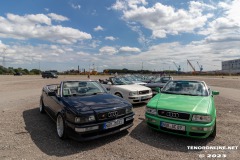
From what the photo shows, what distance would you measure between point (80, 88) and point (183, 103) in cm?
307

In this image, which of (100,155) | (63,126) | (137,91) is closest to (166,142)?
(100,155)

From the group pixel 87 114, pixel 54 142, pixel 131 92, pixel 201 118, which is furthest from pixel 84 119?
pixel 131 92

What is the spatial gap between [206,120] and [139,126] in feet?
6.68

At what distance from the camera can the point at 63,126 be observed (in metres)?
4.15

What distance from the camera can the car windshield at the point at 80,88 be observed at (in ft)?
16.4

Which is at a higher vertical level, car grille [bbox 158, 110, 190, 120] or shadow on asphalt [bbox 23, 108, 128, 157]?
car grille [bbox 158, 110, 190, 120]

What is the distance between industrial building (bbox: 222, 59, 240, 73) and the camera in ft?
404

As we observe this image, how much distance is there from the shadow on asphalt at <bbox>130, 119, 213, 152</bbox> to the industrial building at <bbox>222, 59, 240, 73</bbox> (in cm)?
13847

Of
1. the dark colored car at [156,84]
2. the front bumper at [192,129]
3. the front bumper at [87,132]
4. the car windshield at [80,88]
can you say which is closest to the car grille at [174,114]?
the front bumper at [192,129]

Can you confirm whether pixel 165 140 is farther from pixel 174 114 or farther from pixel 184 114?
pixel 184 114

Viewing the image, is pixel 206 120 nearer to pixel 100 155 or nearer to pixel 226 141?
pixel 226 141

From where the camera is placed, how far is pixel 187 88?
222 inches

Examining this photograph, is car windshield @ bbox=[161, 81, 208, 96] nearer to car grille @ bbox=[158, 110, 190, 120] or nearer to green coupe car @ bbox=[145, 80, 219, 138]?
green coupe car @ bbox=[145, 80, 219, 138]

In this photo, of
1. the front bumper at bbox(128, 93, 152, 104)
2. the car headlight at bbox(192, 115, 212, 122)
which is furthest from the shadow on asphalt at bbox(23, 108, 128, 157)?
the front bumper at bbox(128, 93, 152, 104)
